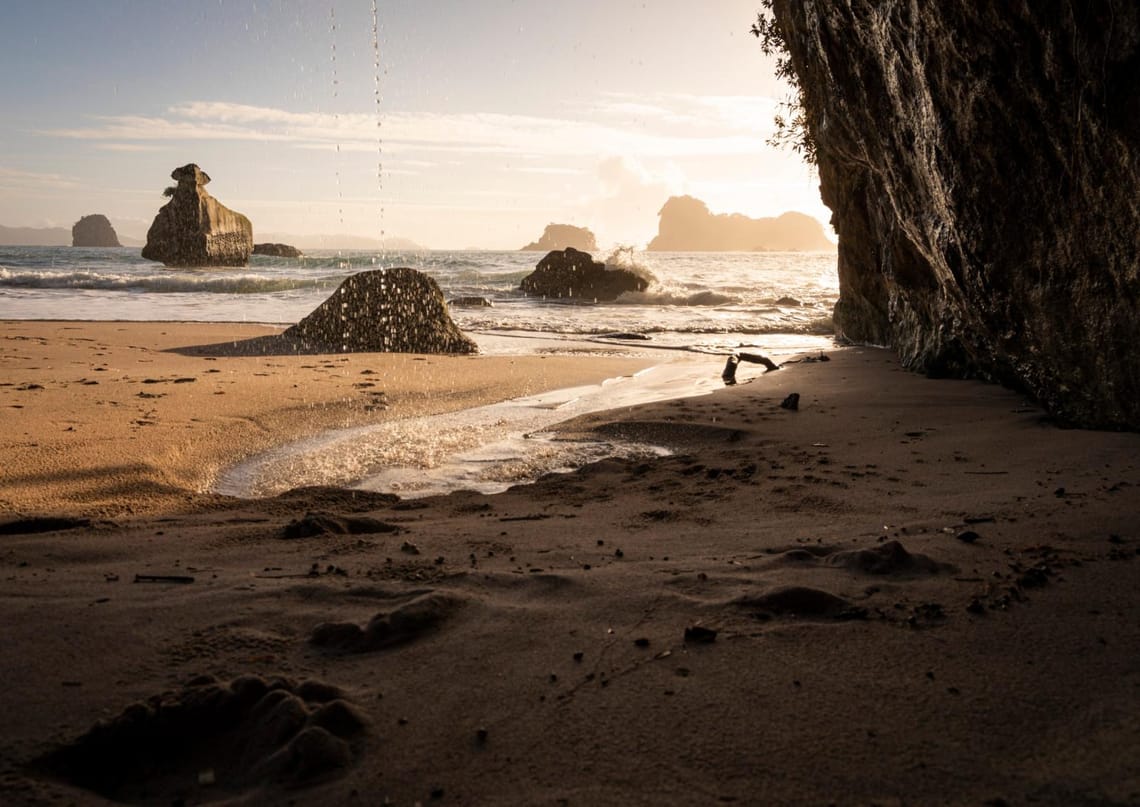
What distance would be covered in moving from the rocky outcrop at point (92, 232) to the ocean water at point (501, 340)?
9930 cm

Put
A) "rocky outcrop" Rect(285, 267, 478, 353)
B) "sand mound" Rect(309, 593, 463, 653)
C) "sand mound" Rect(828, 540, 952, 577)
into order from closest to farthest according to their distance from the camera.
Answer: "sand mound" Rect(309, 593, 463, 653) → "sand mound" Rect(828, 540, 952, 577) → "rocky outcrop" Rect(285, 267, 478, 353)

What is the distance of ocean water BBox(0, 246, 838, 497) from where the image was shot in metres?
4.32

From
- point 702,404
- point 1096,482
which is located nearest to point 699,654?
point 1096,482

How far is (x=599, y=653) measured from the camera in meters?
1.81

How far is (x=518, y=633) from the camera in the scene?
1.94m

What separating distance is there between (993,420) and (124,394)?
620cm

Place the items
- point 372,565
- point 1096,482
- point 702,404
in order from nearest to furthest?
1. point 372,565
2. point 1096,482
3. point 702,404

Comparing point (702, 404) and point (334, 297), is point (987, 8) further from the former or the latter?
point (334, 297)

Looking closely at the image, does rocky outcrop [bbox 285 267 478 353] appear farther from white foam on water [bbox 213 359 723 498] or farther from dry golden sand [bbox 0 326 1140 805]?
dry golden sand [bbox 0 326 1140 805]

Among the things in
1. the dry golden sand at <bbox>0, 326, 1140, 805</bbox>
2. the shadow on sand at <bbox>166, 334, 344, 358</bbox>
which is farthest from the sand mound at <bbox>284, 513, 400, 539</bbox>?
the shadow on sand at <bbox>166, 334, 344, 358</bbox>

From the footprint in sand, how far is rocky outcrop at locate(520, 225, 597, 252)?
4394 inches

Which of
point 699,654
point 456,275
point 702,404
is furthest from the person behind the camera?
point 456,275

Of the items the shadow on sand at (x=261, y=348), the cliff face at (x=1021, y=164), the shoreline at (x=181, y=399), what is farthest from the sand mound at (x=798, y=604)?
the shadow on sand at (x=261, y=348)

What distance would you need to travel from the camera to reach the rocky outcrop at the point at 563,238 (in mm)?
113037
